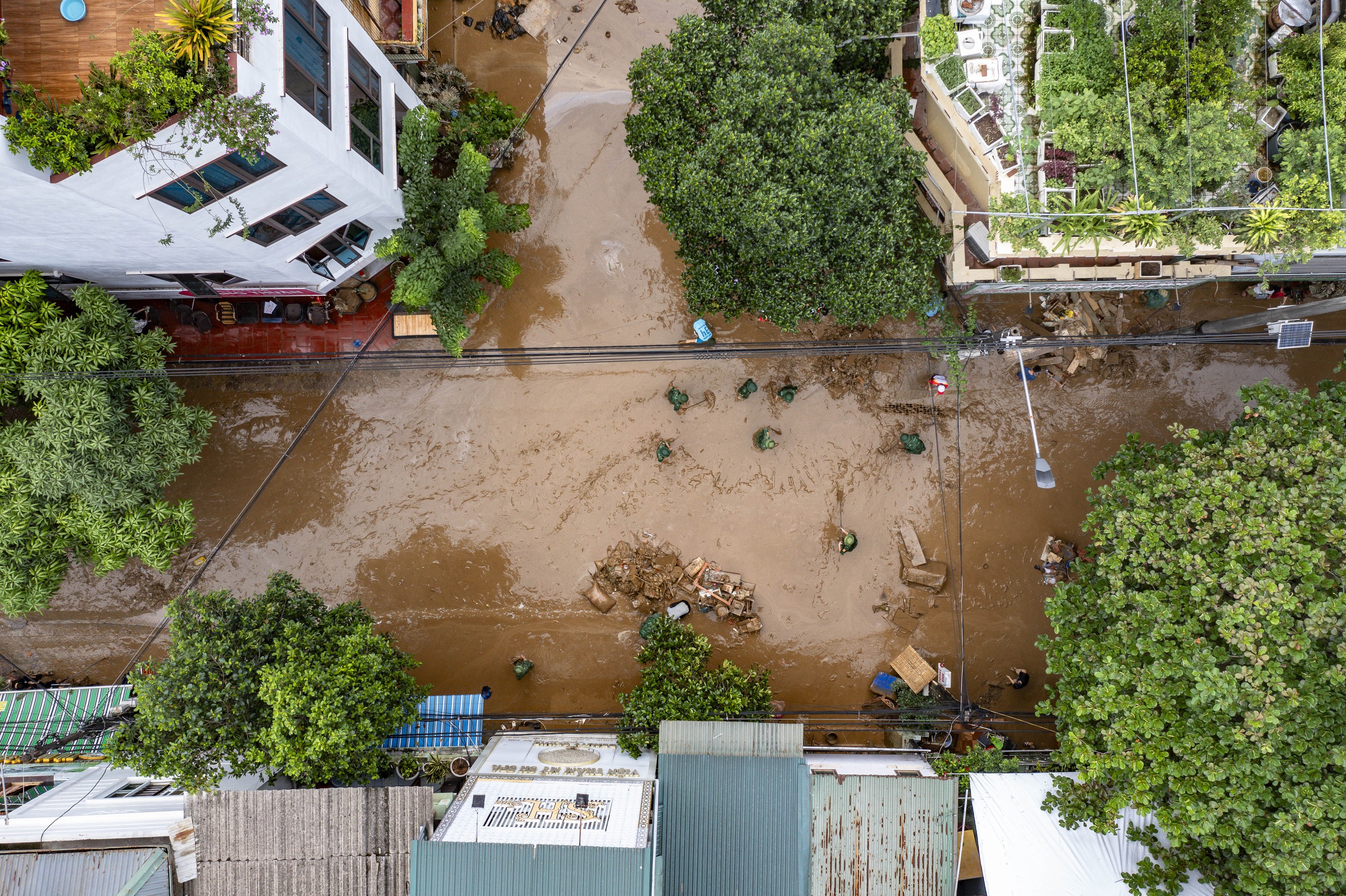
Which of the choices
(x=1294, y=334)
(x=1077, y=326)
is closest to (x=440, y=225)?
(x=1077, y=326)

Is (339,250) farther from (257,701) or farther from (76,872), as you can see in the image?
(76,872)

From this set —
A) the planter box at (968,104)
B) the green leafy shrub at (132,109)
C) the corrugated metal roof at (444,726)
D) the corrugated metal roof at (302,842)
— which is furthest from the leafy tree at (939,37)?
the corrugated metal roof at (302,842)

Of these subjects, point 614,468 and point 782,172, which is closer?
point 782,172

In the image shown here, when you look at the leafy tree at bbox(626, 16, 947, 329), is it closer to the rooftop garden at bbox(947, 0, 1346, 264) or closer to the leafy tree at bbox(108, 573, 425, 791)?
the rooftop garden at bbox(947, 0, 1346, 264)

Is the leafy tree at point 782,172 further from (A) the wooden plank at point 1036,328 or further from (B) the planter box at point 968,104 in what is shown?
(A) the wooden plank at point 1036,328

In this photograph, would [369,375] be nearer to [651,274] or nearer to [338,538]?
[338,538]

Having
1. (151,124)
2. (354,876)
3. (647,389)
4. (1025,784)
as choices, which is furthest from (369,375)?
(1025,784)

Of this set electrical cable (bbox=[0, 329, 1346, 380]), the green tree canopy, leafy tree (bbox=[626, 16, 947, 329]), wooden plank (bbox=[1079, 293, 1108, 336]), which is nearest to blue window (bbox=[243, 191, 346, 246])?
the green tree canopy
